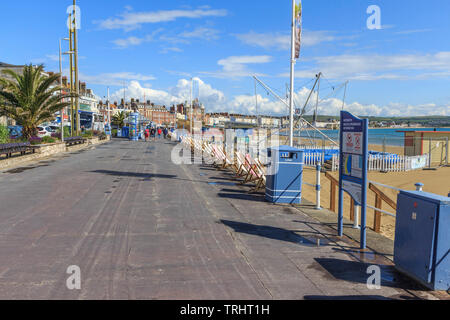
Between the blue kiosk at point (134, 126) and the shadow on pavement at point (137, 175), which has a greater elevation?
the blue kiosk at point (134, 126)

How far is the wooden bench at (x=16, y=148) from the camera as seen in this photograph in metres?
18.7

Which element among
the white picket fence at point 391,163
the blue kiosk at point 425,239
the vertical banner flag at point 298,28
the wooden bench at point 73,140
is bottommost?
the white picket fence at point 391,163

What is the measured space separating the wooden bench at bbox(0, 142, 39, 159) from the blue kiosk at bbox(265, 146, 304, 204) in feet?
46.2

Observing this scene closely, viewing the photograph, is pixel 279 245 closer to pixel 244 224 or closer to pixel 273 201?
pixel 244 224

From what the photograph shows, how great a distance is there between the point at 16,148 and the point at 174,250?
17.3 m

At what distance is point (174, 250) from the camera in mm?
6375

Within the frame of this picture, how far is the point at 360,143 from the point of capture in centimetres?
670

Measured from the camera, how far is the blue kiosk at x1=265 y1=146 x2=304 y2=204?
33.2 feet

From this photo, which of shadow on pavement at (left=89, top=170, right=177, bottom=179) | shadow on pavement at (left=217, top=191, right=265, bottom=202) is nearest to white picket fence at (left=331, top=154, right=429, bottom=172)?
shadow on pavement at (left=89, top=170, right=177, bottom=179)

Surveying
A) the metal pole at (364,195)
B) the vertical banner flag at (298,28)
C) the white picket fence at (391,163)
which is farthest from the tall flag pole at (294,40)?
the white picket fence at (391,163)

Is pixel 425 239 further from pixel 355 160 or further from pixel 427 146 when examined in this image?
pixel 427 146

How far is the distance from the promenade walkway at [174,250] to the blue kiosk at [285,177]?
48 centimetres

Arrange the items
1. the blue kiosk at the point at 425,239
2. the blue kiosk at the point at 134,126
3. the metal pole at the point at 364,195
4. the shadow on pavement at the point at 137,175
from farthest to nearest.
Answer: the blue kiosk at the point at 134,126
the shadow on pavement at the point at 137,175
the metal pole at the point at 364,195
the blue kiosk at the point at 425,239

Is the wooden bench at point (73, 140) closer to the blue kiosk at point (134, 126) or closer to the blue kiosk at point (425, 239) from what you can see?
the blue kiosk at point (134, 126)
